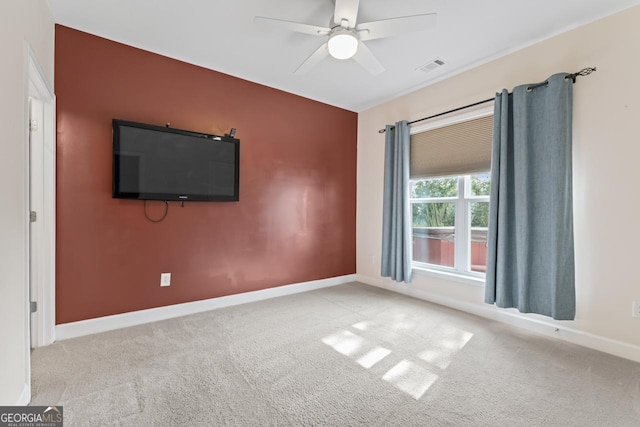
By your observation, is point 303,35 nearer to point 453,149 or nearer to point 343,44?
point 343,44

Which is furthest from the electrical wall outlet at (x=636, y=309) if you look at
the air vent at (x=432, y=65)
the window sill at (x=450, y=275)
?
the air vent at (x=432, y=65)

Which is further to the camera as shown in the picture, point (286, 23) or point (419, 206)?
point (419, 206)

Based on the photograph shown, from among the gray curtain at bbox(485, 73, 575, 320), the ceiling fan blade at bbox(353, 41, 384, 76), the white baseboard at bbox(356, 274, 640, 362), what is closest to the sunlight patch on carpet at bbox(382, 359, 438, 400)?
the gray curtain at bbox(485, 73, 575, 320)

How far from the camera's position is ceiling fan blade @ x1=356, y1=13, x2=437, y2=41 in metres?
1.89

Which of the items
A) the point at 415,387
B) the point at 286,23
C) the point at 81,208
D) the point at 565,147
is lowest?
the point at 415,387

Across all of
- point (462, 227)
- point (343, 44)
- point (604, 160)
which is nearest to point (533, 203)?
point (604, 160)

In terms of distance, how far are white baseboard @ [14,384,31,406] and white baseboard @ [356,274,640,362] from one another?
3.57 m

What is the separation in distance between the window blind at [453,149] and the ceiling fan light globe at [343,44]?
1.75 meters

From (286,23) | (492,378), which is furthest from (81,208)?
(492,378)

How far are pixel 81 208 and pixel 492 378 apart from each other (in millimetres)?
3528

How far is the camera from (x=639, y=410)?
161 cm

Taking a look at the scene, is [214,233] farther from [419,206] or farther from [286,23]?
[419,206]

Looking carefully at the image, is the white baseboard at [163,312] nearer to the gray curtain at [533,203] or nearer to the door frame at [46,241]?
the door frame at [46,241]

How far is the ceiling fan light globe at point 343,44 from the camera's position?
6.78ft
